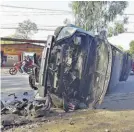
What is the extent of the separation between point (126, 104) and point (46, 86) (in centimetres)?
273

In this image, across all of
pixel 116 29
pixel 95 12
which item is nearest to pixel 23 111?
pixel 95 12

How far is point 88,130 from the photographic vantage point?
5527 mm

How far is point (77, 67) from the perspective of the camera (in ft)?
27.4

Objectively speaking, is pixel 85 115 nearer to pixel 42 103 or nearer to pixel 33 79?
pixel 42 103

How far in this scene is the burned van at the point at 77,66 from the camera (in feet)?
26.0

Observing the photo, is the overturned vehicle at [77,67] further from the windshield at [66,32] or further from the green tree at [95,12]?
the green tree at [95,12]

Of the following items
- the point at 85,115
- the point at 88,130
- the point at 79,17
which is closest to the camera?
the point at 88,130

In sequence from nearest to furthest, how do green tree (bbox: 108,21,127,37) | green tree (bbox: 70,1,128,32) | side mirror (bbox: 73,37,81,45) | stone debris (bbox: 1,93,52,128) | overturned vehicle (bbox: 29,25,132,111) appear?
stone debris (bbox: 1,93,52,128), overturned vehicle (bbox: 29,25,132,111), side mirror (bbox: 73,37,81,45), green tree (bbox: 70,1,128,32), green tree (bbox: 108,21,127,37)

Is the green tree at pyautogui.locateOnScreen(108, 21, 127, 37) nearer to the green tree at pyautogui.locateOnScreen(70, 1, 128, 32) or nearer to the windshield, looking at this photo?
the green tree at pyautogui.locateOnScreen(70, 1, 128, 32)

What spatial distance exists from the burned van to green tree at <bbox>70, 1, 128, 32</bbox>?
31.6 m

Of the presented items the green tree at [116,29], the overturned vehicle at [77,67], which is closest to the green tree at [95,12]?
the green tree at [116,29]

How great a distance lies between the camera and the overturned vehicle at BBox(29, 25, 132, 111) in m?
7.93

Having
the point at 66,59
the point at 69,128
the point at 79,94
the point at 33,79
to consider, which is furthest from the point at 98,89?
the point at 69,128

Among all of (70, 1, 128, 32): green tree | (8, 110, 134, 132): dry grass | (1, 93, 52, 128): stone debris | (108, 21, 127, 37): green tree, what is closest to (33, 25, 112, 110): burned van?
(1, 93, 52, 128): stone debris
